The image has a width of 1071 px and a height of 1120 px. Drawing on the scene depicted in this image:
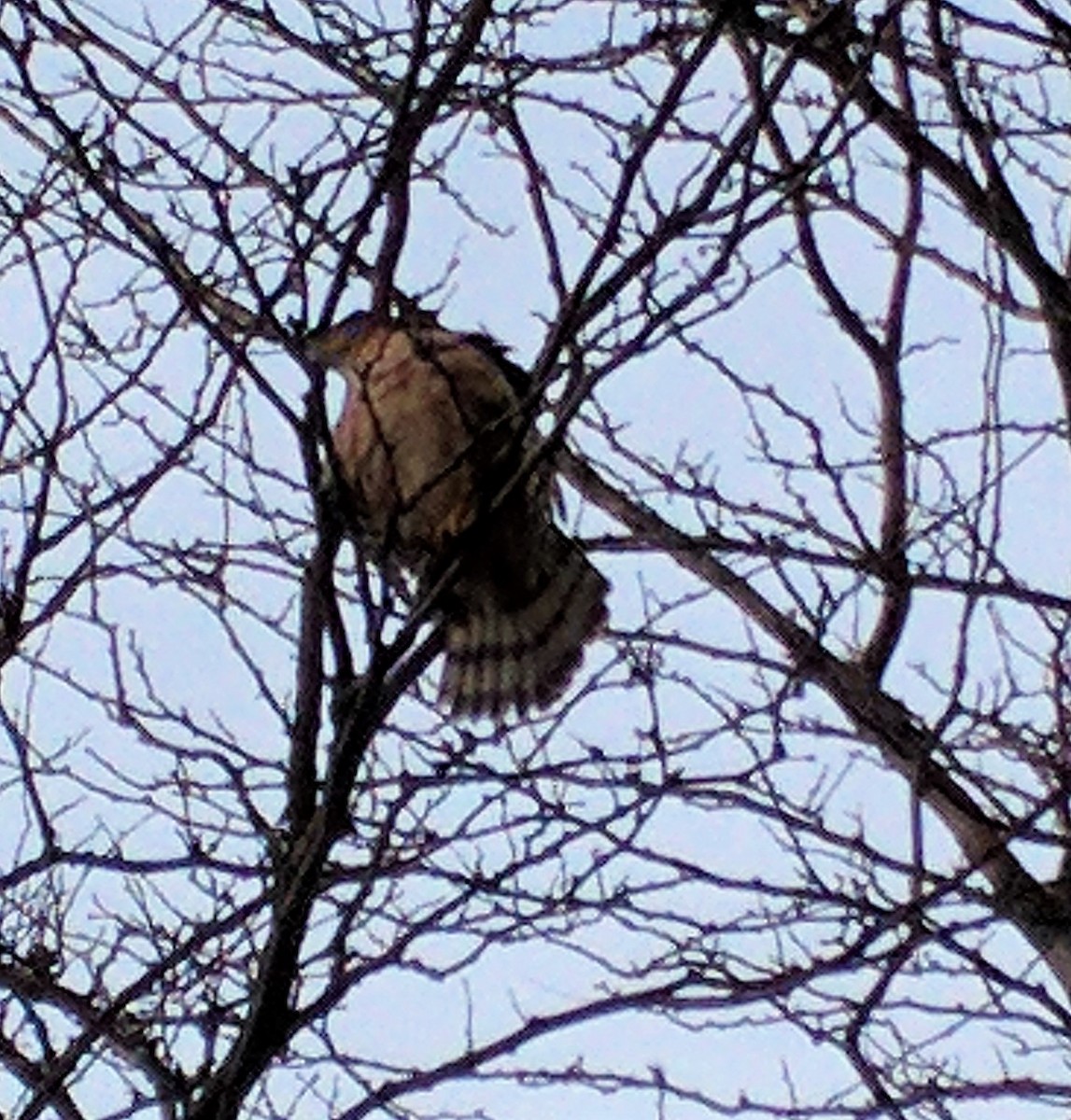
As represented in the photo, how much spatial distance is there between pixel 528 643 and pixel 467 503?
48.7 inches

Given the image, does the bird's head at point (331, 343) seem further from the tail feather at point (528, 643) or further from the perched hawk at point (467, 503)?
the tail feather at point (528, 643)

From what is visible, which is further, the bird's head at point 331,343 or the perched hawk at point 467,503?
the perched hawk at point 467,503

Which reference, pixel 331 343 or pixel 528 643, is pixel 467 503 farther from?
pixel 528 643

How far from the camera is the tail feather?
195 inches

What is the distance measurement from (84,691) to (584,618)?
1.17 metres

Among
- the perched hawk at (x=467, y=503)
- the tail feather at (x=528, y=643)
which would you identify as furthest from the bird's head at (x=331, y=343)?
the tail feather at (x=528, y=643)

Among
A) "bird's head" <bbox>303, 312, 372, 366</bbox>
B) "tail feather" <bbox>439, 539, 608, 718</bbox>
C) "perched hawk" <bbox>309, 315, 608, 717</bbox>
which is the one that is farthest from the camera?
"tail feather" <bbox>439, 539, 608, 718</bbox>

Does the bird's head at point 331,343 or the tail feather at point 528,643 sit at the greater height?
the tail feather at point 528,643

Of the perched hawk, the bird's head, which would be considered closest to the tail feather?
the perched hawk

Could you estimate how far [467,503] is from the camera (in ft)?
13.0

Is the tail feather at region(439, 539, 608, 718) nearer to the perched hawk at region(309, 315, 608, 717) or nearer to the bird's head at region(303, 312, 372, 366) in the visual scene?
the perched hawk at region(309, 315, 608, 717)

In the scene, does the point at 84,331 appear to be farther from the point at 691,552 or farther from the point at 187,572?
the point at 691,552

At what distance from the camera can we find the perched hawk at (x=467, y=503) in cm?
316

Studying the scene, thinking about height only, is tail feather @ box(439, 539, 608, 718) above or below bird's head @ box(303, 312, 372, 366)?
above
